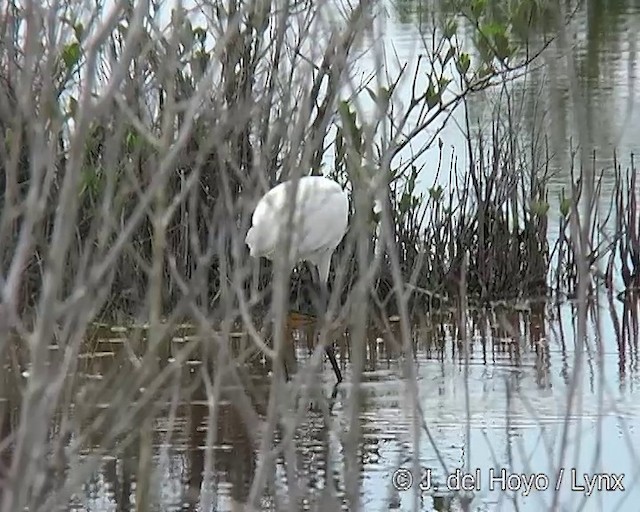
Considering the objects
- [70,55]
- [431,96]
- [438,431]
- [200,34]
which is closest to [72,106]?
[70,55]

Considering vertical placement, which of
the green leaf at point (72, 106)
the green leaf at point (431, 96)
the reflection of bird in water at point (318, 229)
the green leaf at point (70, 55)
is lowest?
the reflection of bird in water at point (318, 229)

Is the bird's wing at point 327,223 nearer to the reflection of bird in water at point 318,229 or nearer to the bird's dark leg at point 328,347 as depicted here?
the reflection of bird in water at point 318,229

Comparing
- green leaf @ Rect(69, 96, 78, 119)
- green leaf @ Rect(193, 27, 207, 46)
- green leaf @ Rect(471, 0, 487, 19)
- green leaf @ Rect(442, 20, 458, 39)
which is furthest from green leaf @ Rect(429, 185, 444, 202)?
green leaf @ Rect(69, 96, 78, 119)

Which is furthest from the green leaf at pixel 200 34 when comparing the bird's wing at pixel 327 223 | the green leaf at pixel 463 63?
the green leaf at pixel 463 63

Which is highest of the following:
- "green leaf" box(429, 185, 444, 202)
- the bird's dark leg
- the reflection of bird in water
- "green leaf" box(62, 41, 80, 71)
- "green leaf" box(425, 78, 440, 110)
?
"green leaf" box(425, 78, 440, 110)

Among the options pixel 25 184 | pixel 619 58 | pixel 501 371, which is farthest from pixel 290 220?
pixel 619 58

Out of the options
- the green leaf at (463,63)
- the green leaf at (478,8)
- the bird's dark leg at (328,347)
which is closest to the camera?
the bird's dark leg at (328,347)

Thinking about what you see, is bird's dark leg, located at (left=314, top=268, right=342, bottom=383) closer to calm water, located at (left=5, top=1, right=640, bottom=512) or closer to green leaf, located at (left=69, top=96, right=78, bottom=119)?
calm water, located at (left=5, top=1, right=640, bottom=512)

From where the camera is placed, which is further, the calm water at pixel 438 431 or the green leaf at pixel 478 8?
the green leaf at pixel 478 8

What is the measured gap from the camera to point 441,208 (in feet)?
23.3

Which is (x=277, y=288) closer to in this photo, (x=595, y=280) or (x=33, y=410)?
(x=33, y=410)

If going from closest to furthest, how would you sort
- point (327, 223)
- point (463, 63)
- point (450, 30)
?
point (450, 30) < point (463, 63) < point (327, 223)

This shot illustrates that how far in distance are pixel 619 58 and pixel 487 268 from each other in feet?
28.7

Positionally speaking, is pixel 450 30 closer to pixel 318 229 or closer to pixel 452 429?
pixel 318 229
